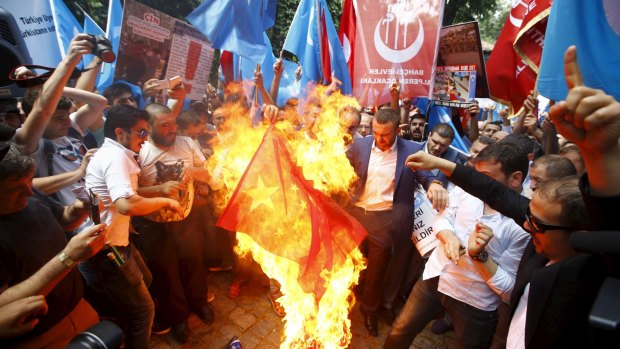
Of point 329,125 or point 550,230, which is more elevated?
point 329,125

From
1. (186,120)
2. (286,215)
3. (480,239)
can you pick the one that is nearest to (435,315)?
(480,239)

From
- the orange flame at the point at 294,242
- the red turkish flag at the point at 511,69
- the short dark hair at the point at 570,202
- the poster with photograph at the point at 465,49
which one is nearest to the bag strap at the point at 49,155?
the orange flame at the point at 294,242

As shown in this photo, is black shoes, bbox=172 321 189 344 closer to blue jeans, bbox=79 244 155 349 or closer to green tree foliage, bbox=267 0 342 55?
blue jeans, bbox=79 244 155 349

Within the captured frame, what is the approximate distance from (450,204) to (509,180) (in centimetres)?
62

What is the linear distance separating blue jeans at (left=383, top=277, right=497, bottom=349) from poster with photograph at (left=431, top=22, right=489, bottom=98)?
14.6 feet

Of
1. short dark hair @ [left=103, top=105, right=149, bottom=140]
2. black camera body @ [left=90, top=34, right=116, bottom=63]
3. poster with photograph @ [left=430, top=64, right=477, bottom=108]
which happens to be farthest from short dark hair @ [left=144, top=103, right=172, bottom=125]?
poster with photograph @ [left=430, top=64, right=477, bottom=108]

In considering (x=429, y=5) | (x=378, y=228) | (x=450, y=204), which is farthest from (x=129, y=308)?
(x=429, y=5)

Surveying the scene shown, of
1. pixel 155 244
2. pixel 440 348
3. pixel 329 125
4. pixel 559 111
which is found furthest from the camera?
pixel 329 125

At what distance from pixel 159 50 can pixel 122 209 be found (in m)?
3.73

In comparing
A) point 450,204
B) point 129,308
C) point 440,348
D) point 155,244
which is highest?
point 450,204

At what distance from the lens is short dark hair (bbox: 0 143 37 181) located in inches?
83.7

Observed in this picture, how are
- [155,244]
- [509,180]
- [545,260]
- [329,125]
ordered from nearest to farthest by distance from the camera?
[545,260] → [509,180] → [155,244] → [329,125]

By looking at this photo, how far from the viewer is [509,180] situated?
3113 millimetres

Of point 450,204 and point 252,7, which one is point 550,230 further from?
point 252,7
